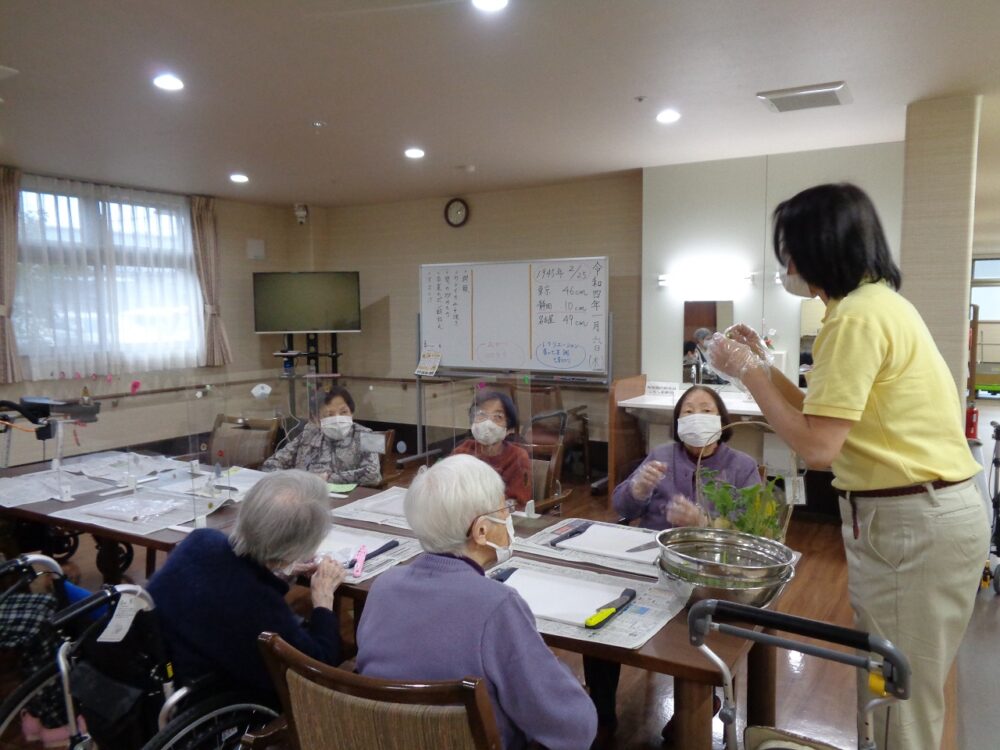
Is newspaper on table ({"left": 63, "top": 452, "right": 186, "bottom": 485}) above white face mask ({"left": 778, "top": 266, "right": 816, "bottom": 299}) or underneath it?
underneath

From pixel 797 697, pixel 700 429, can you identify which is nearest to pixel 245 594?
pixel 700 429

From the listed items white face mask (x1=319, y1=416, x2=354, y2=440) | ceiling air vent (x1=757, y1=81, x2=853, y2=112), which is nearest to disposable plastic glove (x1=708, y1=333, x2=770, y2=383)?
white face mask (x1=319, y1=416, x2=354, y2=440)

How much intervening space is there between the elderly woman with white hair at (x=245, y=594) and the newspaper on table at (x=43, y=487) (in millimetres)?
1529

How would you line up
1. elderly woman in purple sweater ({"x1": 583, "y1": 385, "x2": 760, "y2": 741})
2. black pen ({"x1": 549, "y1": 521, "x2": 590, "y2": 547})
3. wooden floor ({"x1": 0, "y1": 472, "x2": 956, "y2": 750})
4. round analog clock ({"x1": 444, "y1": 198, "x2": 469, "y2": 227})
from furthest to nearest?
round analog clock ({"x1": 444, "y1": 198, "x2": 469, "y2": 227}) < elderly woman in purple sweater ({"x1": 583, "y1": 385, "x2": 760, "y2": 741}) < wooden floor ({"x1": 0, "y1": 472, "x2": 956, "y2": 750}) < black pen ({"x1": 549, "y1": 521, "x2": 590, "y2": 547})

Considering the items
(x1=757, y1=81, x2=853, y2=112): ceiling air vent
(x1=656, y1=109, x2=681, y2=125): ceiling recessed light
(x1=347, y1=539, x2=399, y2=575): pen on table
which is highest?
(x1=656, y1=109, x2=681, y2=125): ceiling recessed light

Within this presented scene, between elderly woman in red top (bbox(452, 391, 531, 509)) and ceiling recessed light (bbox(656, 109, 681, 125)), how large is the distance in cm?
201

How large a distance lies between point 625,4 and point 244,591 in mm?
2232

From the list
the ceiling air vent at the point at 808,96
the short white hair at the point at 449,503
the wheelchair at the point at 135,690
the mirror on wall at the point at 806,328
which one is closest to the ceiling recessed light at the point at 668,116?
the ceiling air vent at the point at 808,96

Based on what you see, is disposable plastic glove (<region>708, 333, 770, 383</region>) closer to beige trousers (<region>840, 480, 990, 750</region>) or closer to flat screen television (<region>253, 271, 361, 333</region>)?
beige trousers (<region>840, 480, 990, 750</region>)

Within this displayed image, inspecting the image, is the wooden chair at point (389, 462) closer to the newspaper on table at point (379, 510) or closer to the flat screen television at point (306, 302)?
the newspaper on table at point (379, 510)

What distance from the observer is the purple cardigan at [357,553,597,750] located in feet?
3.76

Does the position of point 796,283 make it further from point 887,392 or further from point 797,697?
point 797,697

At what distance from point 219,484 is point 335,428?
1.97ft

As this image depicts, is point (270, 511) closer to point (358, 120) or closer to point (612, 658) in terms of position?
point (612, 658)
